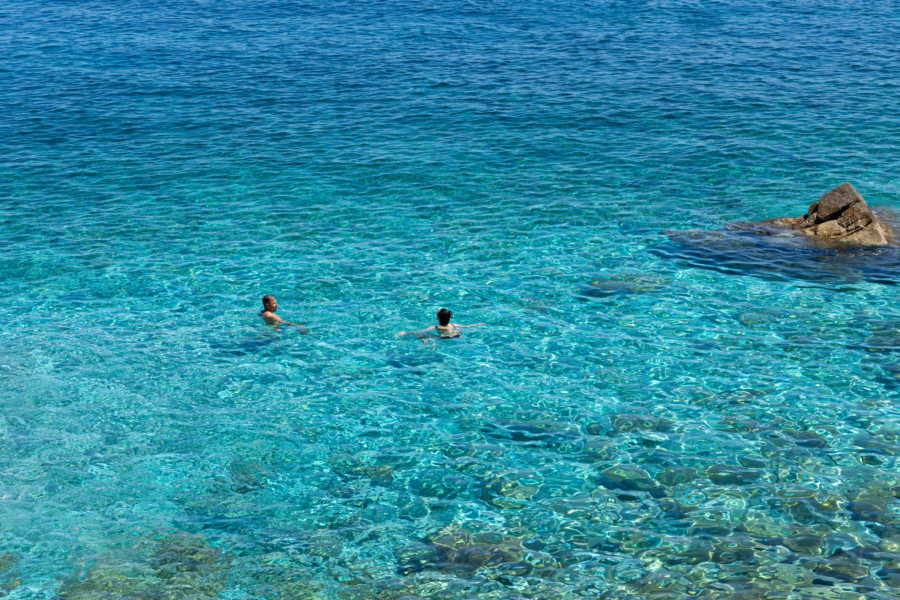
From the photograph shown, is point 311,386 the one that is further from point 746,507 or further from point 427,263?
point 746,507

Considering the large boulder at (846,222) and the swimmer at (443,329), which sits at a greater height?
the large boulder at (846,222)

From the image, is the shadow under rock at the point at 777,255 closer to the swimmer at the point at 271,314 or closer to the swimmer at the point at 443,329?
the swimmer at the point at 443,329

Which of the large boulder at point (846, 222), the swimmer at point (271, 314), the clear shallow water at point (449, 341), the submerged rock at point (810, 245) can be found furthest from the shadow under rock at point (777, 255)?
the swimmer at point (271, 314)

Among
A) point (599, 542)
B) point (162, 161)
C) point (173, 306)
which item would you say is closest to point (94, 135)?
point (162, 161)

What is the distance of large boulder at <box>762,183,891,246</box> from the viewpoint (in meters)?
23.3

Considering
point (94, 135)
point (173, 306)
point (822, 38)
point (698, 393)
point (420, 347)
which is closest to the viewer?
point (698, 393)

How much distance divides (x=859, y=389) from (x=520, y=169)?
1593 cm

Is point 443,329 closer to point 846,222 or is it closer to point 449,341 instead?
point 449,341

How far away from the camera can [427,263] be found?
75.9ft

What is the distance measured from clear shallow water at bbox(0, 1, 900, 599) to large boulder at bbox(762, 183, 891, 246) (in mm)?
862

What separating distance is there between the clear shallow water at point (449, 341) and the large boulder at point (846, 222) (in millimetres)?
862

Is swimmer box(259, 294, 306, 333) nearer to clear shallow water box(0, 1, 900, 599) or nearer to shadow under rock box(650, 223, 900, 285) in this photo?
clear shallow water box(0, 1, 900, 599)

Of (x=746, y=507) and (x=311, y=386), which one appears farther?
(x=311, y=386)

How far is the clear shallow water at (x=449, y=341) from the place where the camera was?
1315cm
